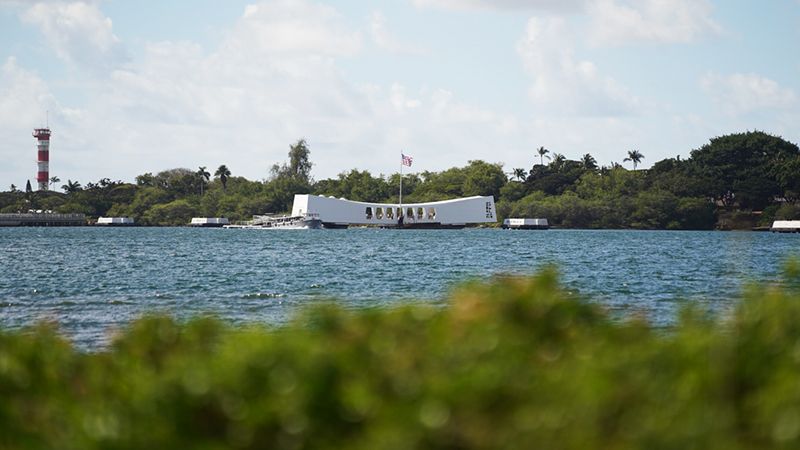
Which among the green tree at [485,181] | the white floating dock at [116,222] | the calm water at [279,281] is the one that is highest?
the green tree at [485,181]

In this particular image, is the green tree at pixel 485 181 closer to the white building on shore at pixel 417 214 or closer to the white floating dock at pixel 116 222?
the white building on shore at pixel 417 214

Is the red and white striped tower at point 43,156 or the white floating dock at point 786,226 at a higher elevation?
the red and white striped tower at point 43,156

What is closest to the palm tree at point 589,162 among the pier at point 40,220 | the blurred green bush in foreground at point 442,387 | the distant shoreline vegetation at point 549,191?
the distant shoreline vegetation at point 549,191

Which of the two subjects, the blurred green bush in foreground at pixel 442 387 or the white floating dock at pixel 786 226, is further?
the white floating dock at pixel 786 226

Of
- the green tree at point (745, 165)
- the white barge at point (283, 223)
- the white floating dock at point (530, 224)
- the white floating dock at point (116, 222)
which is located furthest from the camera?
the white floating dock at point (116, 222)

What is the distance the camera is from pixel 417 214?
137 metres

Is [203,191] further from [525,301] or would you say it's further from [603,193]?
[525,301]

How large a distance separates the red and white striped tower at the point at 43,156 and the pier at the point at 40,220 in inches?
630

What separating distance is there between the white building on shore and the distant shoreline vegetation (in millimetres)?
7768

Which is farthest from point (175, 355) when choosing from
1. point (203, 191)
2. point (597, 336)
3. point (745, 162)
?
point (203, 191)

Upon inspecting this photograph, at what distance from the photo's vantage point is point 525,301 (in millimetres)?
5258

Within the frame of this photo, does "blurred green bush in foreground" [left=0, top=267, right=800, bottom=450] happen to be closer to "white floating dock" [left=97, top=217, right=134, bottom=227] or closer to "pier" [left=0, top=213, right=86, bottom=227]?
"pier" [left=0, top=213, right=86, bottom=227]

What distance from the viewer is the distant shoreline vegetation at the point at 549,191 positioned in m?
126

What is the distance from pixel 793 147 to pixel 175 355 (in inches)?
5397
